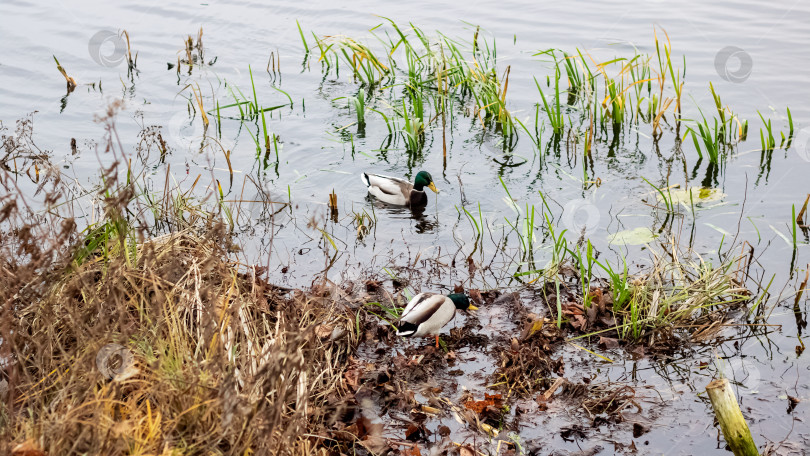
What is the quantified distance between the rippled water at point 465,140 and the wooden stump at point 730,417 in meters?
0.46

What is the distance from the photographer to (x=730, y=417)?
147 inches

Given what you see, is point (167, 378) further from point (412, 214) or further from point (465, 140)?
point (465, 140)

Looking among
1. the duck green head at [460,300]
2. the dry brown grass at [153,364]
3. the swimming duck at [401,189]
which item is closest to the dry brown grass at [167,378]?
the dry brown grass at [153,364]

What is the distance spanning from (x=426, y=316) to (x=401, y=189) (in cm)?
264

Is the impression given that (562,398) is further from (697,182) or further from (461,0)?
(461,0)

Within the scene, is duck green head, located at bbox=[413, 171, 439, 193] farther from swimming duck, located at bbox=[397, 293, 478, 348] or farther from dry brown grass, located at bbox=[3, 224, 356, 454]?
dry brown grass, located at bbox=[3, 224, 356, 454]

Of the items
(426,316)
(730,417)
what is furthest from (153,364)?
(730,417)

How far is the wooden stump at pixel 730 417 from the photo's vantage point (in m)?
3.68

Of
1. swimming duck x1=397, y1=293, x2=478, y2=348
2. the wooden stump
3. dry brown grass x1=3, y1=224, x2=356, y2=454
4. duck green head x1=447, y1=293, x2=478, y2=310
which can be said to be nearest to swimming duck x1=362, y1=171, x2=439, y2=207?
duck green head x1=447, y1=293, x2=478, y2=310

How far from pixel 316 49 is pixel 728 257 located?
23.1 feet

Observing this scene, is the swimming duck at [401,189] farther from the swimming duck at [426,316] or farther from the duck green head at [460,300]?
the swimming duck at [426,316]

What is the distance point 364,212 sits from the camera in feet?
22.8

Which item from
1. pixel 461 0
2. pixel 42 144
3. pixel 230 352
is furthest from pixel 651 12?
pixel 230 352

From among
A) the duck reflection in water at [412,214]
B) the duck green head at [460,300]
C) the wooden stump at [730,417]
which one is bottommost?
the duck reflection in water at [412,214]
